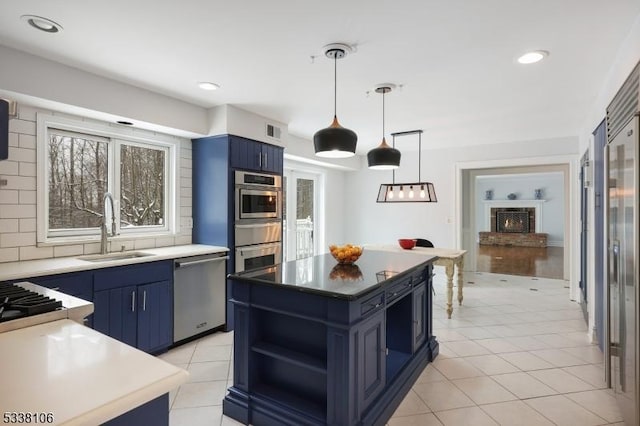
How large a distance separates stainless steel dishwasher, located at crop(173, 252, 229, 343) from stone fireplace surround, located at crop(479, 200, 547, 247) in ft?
38.9

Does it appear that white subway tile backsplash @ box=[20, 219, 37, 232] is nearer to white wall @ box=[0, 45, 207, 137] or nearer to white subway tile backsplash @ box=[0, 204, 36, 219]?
white subway tile backsplash @ box=[0, 204, 36, 219]

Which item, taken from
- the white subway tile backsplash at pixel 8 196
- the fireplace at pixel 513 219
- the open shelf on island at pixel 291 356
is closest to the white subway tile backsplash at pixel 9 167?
the white subway tile backsplash at pixel 8 196

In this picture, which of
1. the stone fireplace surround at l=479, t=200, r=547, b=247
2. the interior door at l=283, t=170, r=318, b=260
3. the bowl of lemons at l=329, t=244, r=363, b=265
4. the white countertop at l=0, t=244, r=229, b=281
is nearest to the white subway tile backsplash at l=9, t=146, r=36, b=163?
the white countertop at l=0, t=244, r=229, b=281

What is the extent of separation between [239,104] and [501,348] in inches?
141

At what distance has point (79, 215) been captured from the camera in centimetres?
322

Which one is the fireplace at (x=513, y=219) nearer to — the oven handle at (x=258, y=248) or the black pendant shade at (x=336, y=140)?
the oven handle at (x=258, y=248)

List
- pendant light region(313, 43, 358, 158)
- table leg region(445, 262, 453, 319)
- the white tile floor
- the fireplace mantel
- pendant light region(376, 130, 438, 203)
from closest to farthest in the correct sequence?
the white tile floor → pendant light region(313, 43, 358, 158) → table leg region(445, 262, 453, 319) → pendant light region(376, 130, 438, 203) → the fireplace mantel

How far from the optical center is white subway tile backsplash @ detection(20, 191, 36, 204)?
2775mm

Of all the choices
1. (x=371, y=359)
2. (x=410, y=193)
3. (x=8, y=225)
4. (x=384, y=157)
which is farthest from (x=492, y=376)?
(x=8, y=225)

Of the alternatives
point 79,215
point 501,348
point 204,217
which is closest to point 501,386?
point 501,348

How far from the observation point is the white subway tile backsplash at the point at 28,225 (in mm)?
2766

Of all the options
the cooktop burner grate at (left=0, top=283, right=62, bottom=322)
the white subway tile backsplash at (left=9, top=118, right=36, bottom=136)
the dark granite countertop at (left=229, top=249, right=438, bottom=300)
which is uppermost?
the white subway tile backsplash at (left=9, top=118, right=36, bottom=136)

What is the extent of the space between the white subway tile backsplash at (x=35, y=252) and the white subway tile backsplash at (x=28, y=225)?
145 millimetres

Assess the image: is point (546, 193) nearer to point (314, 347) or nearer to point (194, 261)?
point (194, 261)
